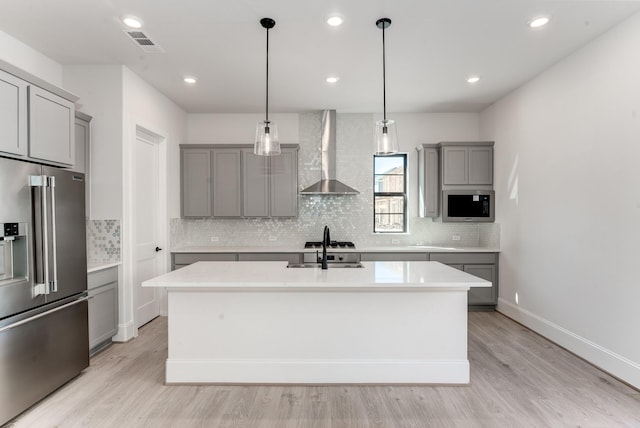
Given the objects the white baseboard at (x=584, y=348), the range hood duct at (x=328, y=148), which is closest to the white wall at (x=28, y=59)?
the range hood duct at (x=328, y=148)

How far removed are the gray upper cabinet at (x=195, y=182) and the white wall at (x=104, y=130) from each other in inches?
55.9

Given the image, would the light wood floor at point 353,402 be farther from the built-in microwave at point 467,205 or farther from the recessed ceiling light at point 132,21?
the recessed ceiling light at point 132,21

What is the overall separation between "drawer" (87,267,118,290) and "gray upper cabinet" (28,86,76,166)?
1.04m

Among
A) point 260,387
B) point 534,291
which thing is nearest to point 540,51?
point 534,291

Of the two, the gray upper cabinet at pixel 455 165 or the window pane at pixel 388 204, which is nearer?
the gray upper cabinet at pixel 455 165

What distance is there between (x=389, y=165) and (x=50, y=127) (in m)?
4.20

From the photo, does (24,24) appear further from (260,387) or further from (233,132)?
(260,387)

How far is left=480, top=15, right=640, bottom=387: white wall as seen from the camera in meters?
2.63

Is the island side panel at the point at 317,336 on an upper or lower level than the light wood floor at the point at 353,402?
upper

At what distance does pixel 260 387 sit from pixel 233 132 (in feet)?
12.5

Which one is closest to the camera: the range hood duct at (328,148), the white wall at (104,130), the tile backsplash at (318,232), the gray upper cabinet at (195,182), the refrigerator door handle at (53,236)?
the refrigerator door handle at (53,236)

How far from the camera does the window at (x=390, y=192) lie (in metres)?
5.23

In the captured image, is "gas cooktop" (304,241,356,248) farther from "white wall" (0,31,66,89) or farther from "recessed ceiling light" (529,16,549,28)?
"white wall" (0,31,66,89)

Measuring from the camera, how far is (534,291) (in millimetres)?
3766
